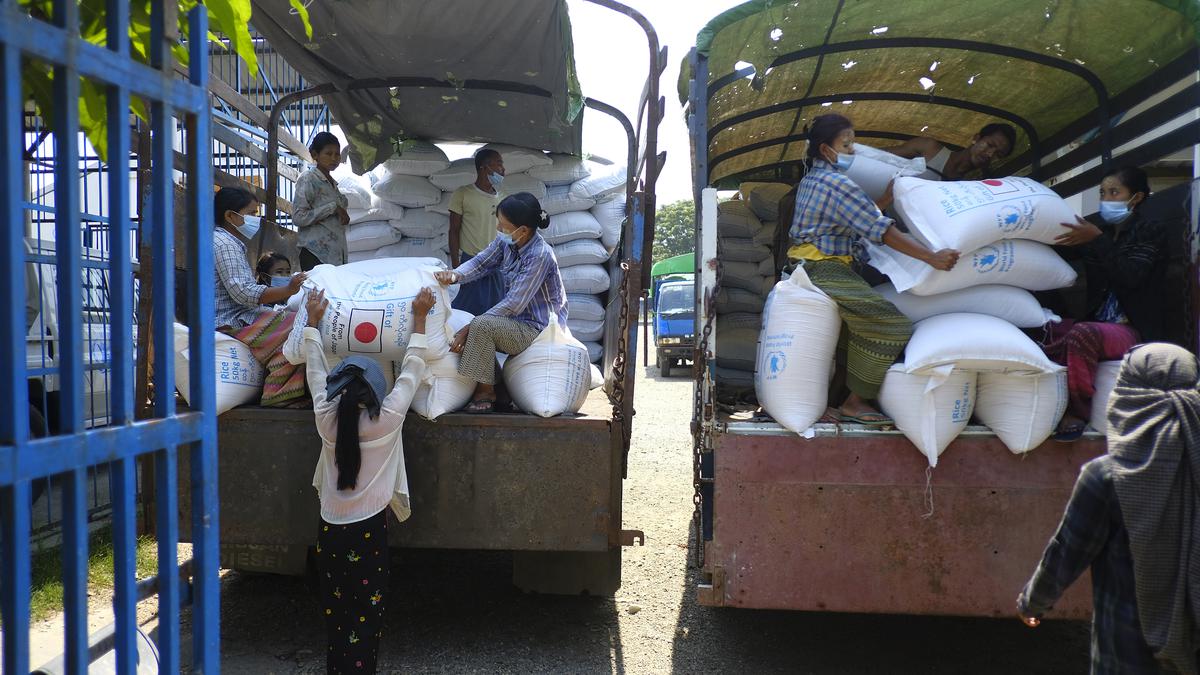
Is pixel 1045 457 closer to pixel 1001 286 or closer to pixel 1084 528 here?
pixel 1001 286

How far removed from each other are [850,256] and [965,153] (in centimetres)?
164

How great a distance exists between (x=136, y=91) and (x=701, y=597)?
2.24 metres

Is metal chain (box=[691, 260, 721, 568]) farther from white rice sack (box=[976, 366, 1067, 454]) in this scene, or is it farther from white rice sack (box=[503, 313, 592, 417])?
white rice sack (box=[976, 366, 1067, 454])

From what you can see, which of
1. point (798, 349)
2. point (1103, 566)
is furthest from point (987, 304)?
point (1103, 566)

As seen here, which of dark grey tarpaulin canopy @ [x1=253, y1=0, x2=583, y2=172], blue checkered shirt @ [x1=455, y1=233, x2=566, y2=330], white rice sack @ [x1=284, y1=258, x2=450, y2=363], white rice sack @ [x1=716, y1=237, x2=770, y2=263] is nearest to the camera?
white rice sack @ [x1=284, y1=258, x2=450, y2=363]

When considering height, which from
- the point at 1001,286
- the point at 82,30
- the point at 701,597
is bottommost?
the point at 701,597

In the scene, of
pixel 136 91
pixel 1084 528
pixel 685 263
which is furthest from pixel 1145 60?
pixel 685 263

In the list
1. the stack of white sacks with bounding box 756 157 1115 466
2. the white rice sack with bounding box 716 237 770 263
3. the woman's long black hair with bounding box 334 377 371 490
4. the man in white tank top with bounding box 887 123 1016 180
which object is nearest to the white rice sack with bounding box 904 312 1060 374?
the stack of white sacks with bounding box 756 157 1115 466

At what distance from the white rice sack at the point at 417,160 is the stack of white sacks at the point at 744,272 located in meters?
1.83

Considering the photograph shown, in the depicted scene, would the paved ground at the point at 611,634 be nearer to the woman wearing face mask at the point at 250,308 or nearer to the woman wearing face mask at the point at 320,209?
the woman wearing face mask at the point at 250,308

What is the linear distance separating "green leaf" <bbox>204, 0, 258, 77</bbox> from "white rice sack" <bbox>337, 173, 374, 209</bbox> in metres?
3.56

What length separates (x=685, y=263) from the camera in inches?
727

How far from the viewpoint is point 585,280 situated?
5441 mm

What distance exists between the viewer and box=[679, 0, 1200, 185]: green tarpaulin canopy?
362 cm
